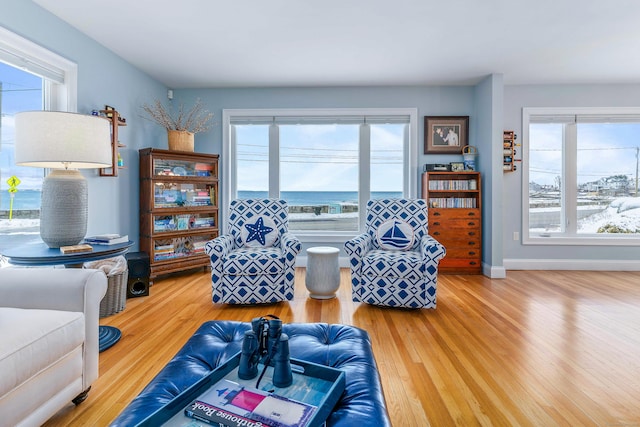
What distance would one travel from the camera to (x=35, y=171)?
270cm

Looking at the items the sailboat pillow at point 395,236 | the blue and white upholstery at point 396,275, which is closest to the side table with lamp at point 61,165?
the blue and white upholstery at point 396,275

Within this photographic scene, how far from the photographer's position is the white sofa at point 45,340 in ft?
3.79

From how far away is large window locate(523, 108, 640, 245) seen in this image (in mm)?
4473

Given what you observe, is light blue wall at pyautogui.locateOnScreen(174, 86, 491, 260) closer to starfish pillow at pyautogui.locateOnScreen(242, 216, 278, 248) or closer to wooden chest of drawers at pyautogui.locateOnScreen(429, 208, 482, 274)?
wooden chest of drawers at pyautogui.locateOnScreen(429, 208, 482, 274)

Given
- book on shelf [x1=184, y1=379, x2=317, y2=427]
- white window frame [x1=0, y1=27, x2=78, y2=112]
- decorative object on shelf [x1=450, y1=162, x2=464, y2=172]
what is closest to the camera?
book on shelf [x1=184, y1=379, x2=317, y2=427]

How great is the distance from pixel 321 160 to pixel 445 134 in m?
1.71

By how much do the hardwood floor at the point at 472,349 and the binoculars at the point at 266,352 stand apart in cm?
70

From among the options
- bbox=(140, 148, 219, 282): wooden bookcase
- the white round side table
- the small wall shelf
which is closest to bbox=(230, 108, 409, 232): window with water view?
bbox=(140, 148, 219, 282): wooden bookcase

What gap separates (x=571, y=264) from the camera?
443 centimetres

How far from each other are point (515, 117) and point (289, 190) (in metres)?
3.18

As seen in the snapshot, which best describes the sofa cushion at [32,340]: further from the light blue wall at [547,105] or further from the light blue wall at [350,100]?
the light blue wall at [547,105]

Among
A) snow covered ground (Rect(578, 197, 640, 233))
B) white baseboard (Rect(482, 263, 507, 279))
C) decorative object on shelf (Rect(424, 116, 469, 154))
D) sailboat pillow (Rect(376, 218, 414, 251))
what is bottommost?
white baseboard (Rect(482, 263, 507, 279))

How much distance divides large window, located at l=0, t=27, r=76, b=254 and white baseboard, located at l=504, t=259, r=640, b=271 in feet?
17.0

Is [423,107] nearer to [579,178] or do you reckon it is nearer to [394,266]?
[579,178]
